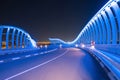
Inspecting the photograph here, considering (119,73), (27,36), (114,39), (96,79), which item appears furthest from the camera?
(27,36)

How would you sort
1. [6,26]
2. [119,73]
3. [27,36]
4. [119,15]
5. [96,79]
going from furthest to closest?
[27,36]
[6,26]
[119,15]
[96,79]
[119,73]

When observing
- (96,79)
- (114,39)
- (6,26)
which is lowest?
(96,79)

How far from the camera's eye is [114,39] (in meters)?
24.6

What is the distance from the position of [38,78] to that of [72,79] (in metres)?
1.35

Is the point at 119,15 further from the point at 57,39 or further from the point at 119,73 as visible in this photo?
the point at 57,39

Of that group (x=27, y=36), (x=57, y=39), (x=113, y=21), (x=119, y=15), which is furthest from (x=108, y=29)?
(x=57, y=39)

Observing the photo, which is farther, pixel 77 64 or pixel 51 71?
pixel 77 64

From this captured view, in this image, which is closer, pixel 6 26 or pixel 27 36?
pixel 6 26

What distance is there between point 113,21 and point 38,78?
14.4 metres

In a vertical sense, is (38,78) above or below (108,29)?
below

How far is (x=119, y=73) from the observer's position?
10.1 meters

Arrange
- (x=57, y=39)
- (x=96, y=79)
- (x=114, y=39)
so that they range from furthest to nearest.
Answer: (x=57, y=39) < (x=114, y=39) < (x=96, y=79)

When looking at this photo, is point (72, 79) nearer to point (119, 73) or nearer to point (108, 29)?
point (119, 73)

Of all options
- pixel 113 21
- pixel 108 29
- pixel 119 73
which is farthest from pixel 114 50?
pixel 119 73
